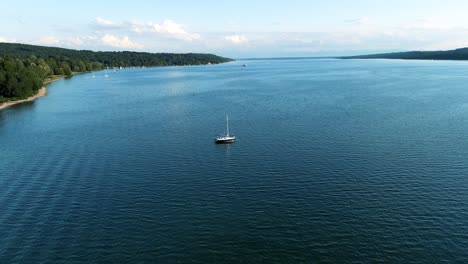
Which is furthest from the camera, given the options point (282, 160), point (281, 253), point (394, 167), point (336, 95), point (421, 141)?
point (336, 95)

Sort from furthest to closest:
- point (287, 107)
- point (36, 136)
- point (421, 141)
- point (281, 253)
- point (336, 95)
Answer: point (336, 95)
point (287, 107)
point (36, 136)
point (421, 141)
point (281, 253)

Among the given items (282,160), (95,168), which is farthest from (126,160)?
(282,160)

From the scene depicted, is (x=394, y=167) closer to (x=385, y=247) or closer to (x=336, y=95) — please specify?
(x=385, y=247)

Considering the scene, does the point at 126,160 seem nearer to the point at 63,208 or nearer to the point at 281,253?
the point at 63,208

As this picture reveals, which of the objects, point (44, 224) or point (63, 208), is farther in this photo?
point (63, 208)

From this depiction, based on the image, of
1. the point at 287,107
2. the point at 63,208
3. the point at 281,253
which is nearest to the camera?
the point at 281,253

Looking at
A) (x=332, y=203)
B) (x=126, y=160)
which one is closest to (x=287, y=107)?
(x=126, y=160)
